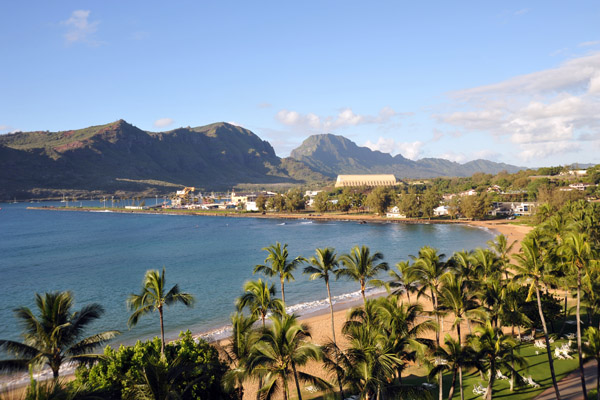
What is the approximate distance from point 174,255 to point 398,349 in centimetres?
7044

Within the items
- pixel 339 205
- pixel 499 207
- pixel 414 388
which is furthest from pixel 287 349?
pixel 339 205

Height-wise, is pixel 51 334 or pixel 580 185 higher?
pixel 51 334

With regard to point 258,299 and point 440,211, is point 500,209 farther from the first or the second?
point 258,299

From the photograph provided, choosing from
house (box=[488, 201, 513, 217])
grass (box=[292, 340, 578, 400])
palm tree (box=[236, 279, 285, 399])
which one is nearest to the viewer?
grass (box=[292, 340, 578, 400])

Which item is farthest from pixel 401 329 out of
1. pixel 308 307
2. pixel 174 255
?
pixel 174 255

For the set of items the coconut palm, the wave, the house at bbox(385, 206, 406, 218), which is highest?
the coconut palm

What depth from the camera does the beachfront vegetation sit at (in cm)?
1458

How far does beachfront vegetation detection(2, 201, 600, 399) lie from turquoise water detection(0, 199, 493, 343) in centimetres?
1991

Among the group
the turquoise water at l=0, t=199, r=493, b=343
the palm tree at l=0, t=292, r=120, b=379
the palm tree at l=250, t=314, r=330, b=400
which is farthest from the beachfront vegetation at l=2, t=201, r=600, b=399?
the turquoise water at l=0, t=199, r=493, b=343

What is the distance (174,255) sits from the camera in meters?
80.7

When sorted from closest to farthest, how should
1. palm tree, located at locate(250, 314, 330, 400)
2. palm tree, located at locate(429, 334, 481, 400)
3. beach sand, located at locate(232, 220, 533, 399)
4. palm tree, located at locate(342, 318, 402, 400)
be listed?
palm tree, located at locate(250, 314, 330, 400), palm tree, located at locate(342, 318, 402, 400), palm tree, located at locate(429, 334, 481, 400), beach sand, located at locate(232, 220, 533, 399)

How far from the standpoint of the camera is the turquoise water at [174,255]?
44844 millimetres

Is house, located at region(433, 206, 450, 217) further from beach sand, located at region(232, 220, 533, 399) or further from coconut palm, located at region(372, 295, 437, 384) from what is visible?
coconut palm, located at region(372, 295, 437, 384)

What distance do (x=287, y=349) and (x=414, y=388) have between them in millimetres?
5532
